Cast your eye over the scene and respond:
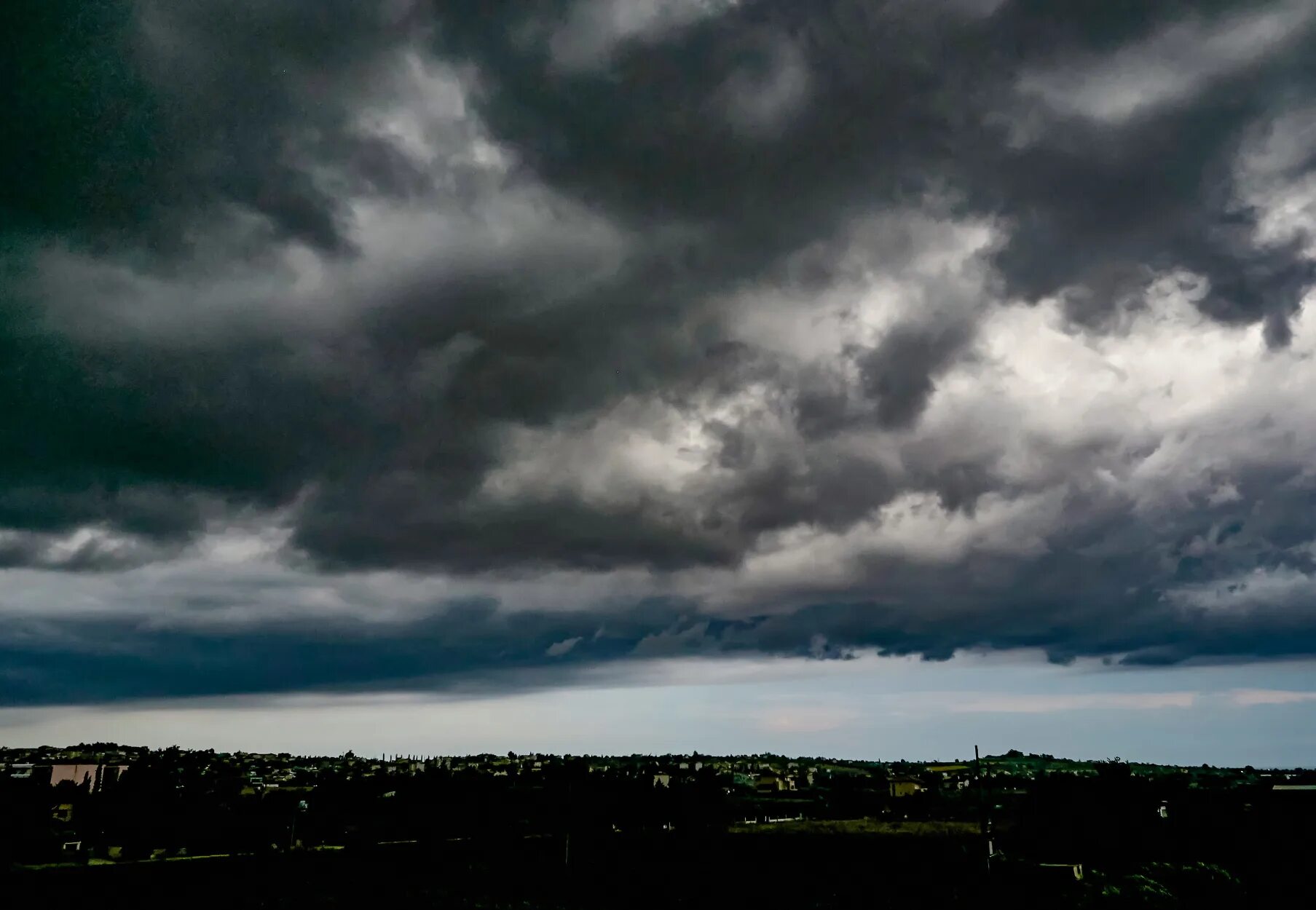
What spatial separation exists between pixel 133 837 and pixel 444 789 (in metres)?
64.7

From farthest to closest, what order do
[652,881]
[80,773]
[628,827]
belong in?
[80,773] < [628,827] < [652,881]

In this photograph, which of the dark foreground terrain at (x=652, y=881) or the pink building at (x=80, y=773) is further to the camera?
the pink building at (x=80, y=773)

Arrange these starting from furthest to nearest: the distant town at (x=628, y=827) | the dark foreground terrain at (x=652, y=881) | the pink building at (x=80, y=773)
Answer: the pink building at (x=80, y=773), the distant town at (x=628, y=827), the dark foreground terrain at (x=652, y=881)

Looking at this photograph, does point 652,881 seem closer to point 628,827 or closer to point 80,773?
point 628,827

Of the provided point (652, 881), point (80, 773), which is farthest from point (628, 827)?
point (80, 773)

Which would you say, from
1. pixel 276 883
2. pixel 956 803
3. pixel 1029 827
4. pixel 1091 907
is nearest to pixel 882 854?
pixel 1029 827

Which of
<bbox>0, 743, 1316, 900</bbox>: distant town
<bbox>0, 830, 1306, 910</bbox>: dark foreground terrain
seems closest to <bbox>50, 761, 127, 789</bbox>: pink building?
<bbox>0, 743, 1316, 900</bbox>: distant town

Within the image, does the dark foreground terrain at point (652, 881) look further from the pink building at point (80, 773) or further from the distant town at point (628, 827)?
the pink building at point (80, 773)

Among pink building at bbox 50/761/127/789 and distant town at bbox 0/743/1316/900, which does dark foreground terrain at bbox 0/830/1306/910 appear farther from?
pink building at bbox 50/761/127/789

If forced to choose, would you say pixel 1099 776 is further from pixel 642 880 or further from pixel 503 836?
pixel 503 836

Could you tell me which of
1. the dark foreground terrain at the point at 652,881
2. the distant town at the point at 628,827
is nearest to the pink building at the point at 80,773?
the distant town at the point at 628,827

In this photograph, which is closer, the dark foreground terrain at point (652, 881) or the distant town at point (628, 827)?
the dark foreground terrain at point (652, 881)

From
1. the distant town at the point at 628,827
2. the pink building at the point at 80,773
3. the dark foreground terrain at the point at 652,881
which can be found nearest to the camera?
the dark foreground terrain at the point at 652,881

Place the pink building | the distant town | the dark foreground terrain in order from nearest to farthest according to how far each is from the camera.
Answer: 1. the dark foreground terrain
2. the distant town
3. the pink building
